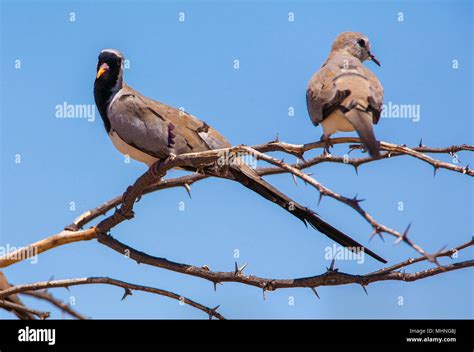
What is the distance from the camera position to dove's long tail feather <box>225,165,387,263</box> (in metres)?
7.35

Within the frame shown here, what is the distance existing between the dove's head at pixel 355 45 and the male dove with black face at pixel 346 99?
2.04ft

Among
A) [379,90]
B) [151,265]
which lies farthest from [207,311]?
[379,90]

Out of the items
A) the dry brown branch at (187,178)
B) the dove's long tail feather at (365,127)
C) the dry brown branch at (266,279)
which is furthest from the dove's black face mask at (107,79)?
the dove's long tail feather at (365,127)

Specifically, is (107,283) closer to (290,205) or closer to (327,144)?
(290,205)

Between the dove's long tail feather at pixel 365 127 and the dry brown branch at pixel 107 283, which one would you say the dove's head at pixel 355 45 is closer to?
the dove's long tail feather at pixel 365 127

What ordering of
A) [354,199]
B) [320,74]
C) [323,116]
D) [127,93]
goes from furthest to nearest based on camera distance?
[127,93]
[320,74]
[323,116]
[354,199]

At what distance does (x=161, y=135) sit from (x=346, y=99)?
6.62 ft

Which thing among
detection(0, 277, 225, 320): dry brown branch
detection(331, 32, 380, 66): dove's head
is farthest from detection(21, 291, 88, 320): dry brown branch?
detection(331, 32, 380, 66): dove's head

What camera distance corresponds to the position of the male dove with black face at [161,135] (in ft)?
24.8

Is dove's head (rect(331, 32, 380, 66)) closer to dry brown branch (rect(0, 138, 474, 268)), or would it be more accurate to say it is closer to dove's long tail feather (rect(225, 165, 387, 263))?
dry brown branch (rect(0, 138, 474, 268))
